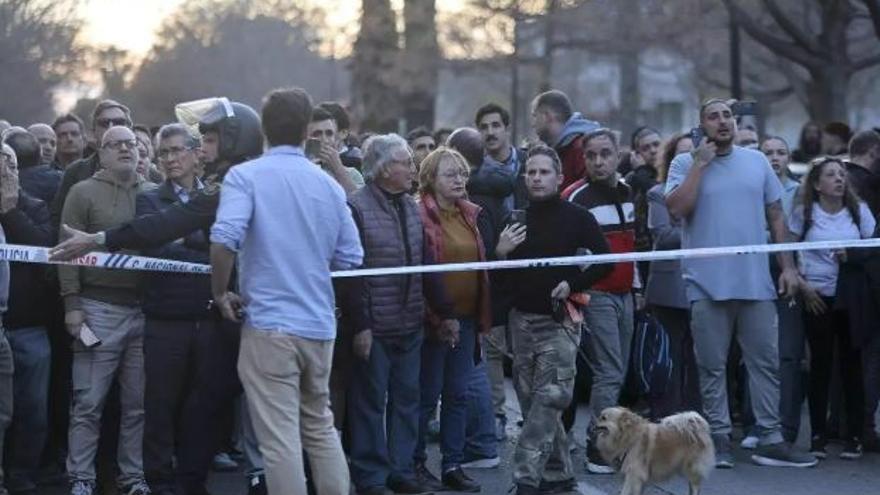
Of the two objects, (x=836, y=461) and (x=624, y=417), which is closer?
(x=624, y=417)

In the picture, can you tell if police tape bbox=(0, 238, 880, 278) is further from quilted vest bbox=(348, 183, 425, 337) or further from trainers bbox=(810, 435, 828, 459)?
trainers bbox=(810, 435, 828, 459)

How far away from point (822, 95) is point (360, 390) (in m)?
19.4

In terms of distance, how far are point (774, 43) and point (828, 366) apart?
14.2 meters

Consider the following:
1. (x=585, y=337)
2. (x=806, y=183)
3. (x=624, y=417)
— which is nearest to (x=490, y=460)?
(x=585, y=337)

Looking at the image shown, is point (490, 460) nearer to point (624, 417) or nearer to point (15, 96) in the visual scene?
point (624, 417)

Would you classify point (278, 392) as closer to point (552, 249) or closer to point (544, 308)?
point (544, 308)

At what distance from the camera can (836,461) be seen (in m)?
11.7

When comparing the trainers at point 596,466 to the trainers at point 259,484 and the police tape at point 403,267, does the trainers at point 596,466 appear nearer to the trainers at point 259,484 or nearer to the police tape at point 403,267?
the police tape at point 403,267

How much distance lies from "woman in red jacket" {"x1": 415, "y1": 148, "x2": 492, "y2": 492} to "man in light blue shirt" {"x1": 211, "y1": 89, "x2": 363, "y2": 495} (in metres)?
2.08

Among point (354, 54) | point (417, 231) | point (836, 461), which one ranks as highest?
point (354, 54)

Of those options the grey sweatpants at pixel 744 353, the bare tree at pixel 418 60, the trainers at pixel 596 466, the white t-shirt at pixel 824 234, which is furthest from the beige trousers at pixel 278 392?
the bare tree at pixel 418 60

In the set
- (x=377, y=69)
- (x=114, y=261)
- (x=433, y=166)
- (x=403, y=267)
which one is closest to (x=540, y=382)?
(x=403, y=267)

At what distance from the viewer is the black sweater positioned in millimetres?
10086

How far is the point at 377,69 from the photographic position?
30.8 metres
